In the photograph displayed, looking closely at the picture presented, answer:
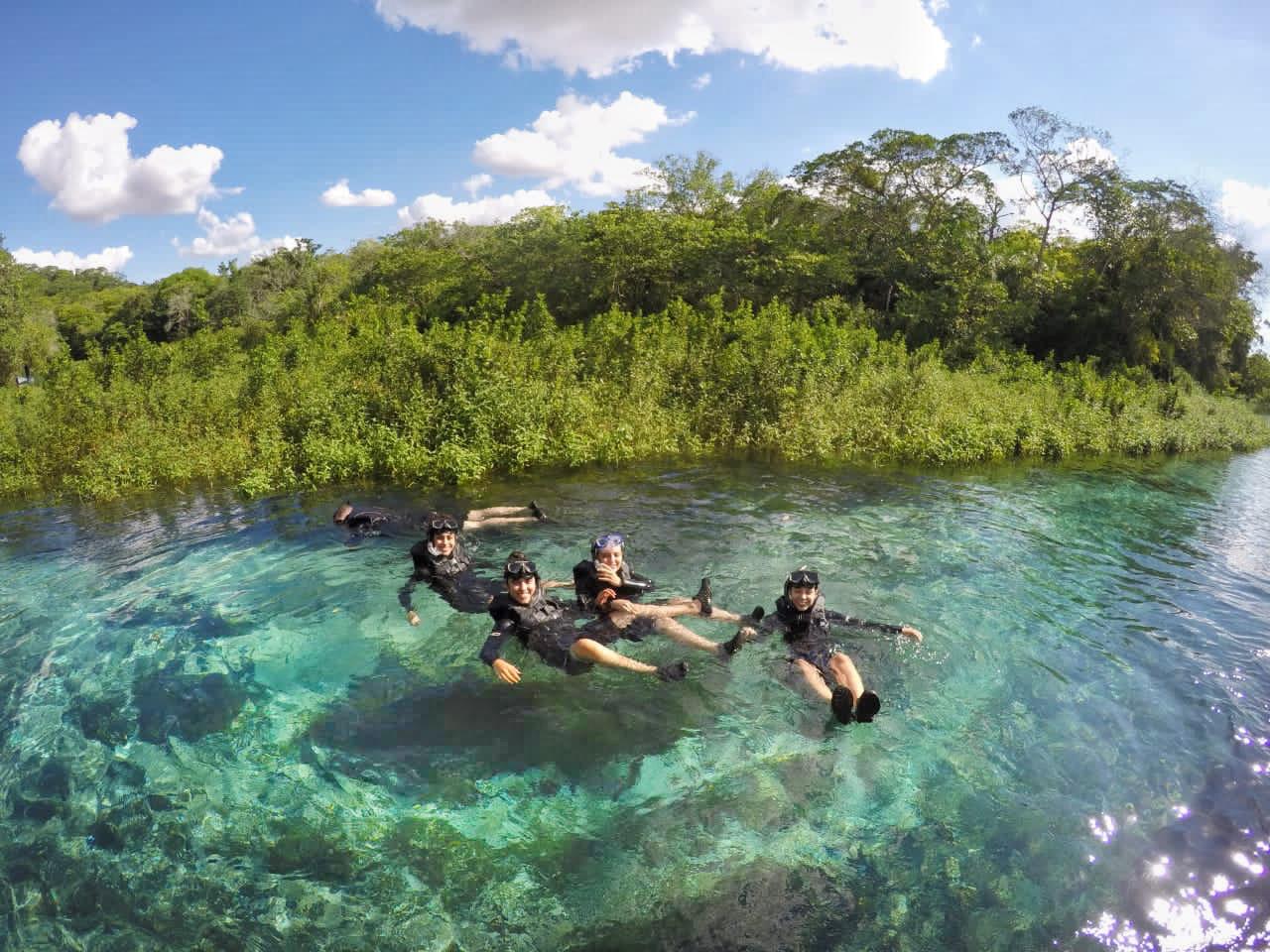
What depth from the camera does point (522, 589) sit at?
24.8 feet

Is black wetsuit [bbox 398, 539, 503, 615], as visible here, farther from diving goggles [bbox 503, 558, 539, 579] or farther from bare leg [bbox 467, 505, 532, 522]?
bare leg [bbox 467, 505, 532, 522]

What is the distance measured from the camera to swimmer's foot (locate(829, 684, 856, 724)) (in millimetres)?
5922

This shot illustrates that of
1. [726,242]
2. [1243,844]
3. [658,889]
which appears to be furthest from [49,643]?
[726,242]

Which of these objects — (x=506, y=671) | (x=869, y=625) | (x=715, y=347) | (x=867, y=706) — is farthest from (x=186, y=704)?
(x=715, y=347)

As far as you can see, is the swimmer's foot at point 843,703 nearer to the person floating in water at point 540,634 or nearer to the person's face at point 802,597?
the person's face at point 802,597

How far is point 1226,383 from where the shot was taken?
33.4 metres

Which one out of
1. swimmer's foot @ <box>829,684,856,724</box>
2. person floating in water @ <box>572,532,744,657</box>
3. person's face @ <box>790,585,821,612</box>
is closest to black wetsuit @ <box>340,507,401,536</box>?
person floating in water @ <box>572,532,744,657</box>

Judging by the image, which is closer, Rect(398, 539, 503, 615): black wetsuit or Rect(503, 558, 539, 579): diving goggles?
Rect(503, 558, 539, 579): diving goggles

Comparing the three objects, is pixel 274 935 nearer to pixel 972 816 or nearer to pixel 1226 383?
pixel 972 816

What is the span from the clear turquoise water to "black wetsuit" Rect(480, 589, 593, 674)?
23 cm

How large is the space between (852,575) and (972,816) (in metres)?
4.84

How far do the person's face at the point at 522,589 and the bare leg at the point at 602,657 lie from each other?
73 centimetres

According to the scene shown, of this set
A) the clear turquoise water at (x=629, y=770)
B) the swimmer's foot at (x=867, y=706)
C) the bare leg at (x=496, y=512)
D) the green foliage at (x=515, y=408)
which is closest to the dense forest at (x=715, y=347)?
the green foliage at (x=515, y=408)

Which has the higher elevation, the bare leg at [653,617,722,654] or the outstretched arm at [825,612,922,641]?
the outstretched arm at [825,612,922,641]
